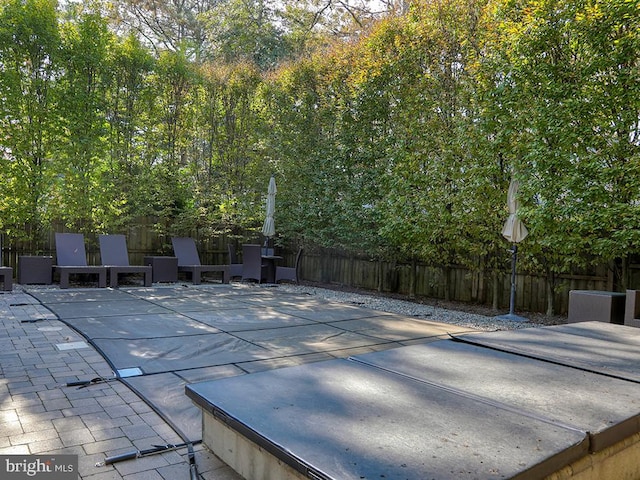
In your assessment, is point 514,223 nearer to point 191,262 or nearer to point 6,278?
point 191,262

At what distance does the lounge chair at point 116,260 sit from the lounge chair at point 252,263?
6.89ft

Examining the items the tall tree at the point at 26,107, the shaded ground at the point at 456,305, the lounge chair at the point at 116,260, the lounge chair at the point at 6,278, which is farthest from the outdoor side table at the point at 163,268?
the shaded ground at the point at 456,305

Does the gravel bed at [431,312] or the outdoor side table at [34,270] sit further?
the outdoor side table at [34,270]

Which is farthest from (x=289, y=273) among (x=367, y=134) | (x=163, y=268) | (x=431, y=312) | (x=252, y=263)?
(x=431, y=312)

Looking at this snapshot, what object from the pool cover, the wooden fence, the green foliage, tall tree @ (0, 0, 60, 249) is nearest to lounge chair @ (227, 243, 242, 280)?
the green foliage

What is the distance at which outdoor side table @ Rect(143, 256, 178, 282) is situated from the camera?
927 centimetres

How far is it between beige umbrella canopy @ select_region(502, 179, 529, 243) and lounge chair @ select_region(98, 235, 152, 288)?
6220 millimetres

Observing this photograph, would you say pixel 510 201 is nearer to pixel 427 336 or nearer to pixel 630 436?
pixel 427 336

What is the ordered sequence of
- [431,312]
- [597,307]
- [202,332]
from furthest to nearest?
[431,312] < [597,307] < [202,332]

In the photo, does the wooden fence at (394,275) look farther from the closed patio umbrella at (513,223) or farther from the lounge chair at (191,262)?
the closed patio umbrella at (513,223)

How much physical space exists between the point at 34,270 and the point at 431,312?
6671 millimetres

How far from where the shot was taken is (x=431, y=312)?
23.5 ft

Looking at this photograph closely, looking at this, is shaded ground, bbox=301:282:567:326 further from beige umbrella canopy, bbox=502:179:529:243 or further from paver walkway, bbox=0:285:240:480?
paver walkway, bbox=0:285:240:480

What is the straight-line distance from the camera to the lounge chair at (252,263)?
1009 centimetres
